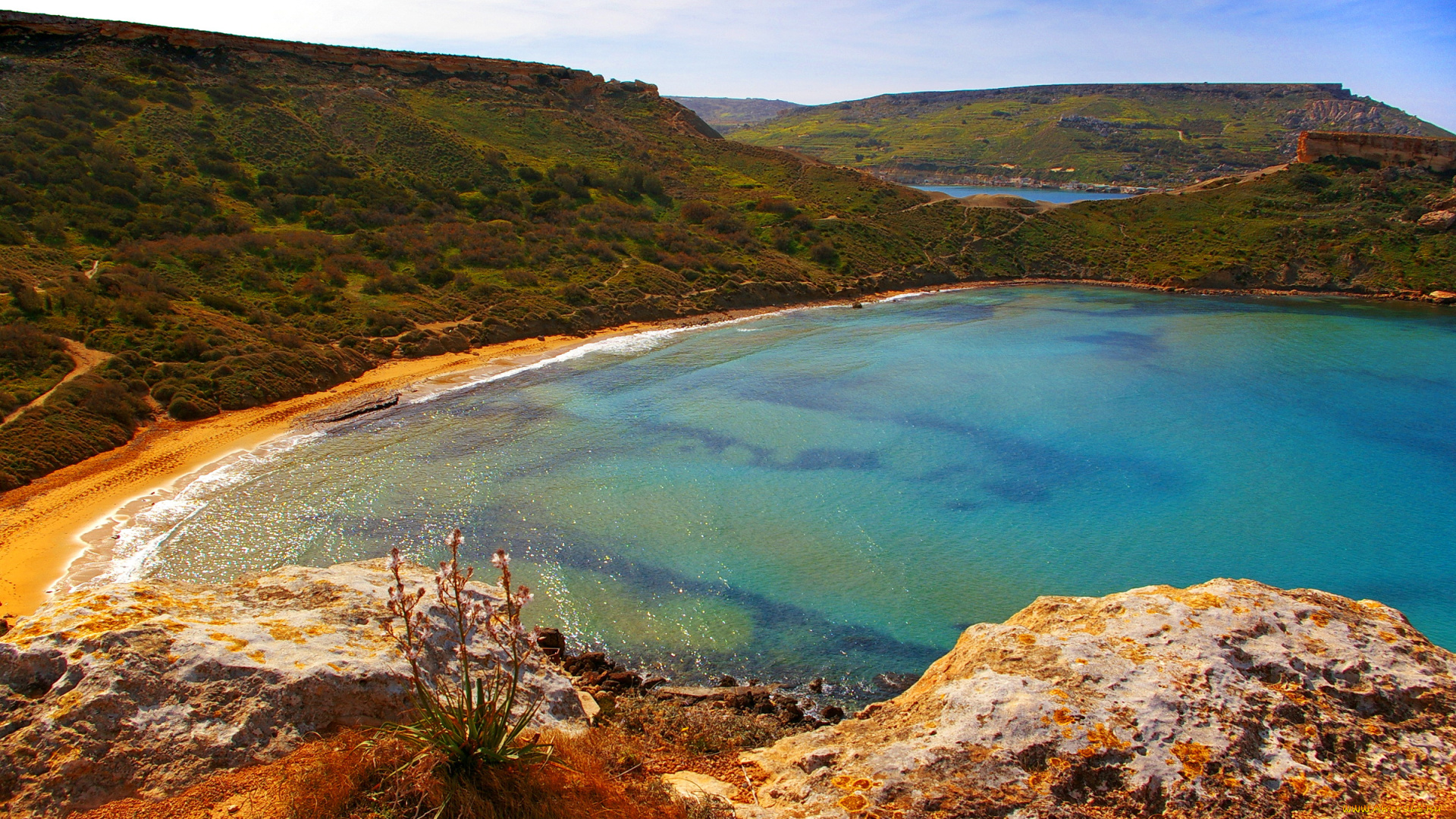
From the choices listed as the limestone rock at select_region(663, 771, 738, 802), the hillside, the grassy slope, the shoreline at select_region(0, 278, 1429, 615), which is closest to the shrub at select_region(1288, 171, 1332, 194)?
the grassy slope

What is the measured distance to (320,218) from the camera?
144ft

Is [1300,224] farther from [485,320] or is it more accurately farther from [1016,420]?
[485,320]

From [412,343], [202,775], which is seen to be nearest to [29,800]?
[202,775]

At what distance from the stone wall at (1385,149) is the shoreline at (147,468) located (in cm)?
7476

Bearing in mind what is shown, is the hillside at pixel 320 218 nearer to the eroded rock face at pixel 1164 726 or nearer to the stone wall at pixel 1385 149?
the eroded rock face at pixel 1164 726

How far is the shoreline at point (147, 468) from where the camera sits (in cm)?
1641

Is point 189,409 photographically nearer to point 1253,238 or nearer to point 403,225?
point 403,225

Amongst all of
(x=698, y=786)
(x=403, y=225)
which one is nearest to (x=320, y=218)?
(x=403, y=225)

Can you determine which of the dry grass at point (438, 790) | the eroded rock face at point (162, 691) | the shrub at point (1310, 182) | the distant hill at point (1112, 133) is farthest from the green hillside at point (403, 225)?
the distant hill at point (1112, 133)

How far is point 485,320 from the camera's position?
37.7 metres

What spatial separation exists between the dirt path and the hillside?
1.02 feet

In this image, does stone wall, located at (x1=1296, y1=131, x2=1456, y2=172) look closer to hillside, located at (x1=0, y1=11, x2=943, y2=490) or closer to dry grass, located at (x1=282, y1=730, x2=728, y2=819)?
hillside, located at (x1=0, y1=11, x2=943, y2=490)

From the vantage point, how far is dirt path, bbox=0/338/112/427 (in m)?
23.4

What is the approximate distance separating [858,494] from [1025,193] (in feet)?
389
